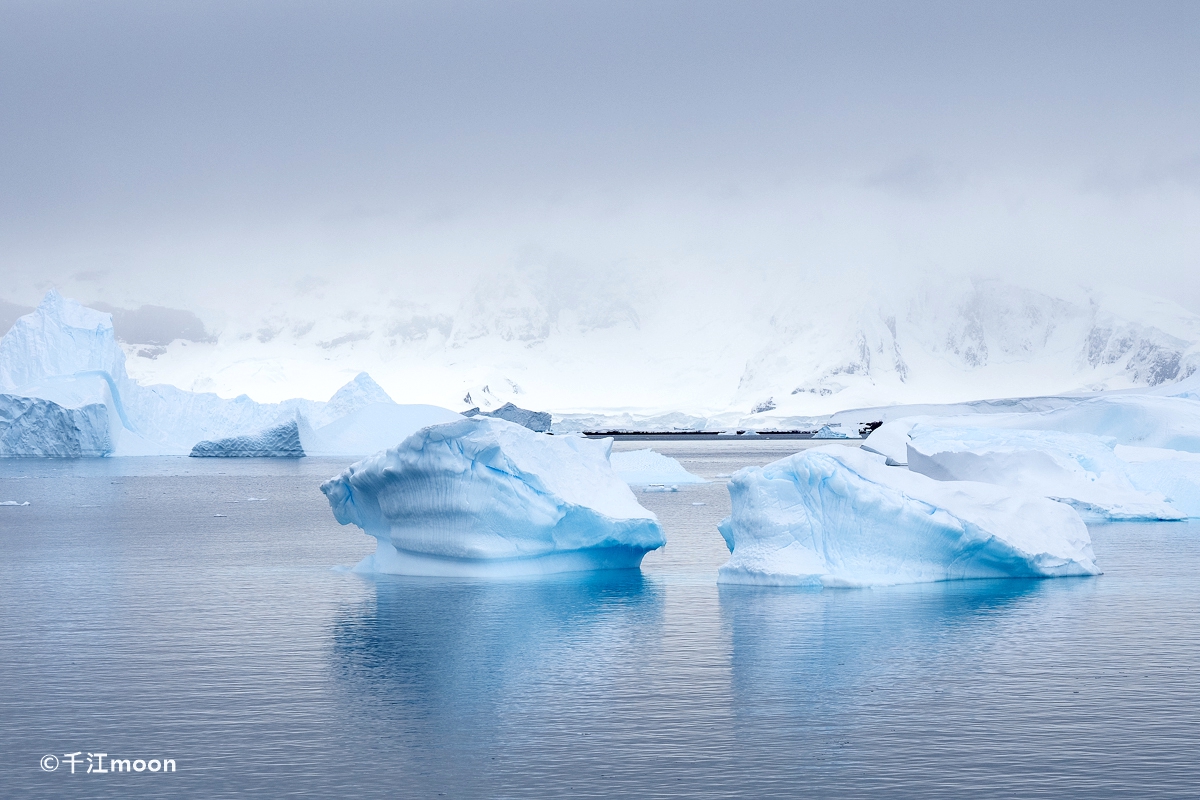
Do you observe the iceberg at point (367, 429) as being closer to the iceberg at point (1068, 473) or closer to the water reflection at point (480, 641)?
the iceberg at point (1068, 473)

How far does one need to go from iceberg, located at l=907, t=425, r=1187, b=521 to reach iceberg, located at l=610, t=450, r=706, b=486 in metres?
16.5

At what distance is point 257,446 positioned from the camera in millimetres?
74375

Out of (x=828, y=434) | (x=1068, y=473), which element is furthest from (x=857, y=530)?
(x=828, y=434)

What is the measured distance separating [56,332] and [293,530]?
4175 centimetres

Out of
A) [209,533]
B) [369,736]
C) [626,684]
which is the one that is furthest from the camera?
[209,533]

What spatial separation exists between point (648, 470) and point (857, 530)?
3176 cm

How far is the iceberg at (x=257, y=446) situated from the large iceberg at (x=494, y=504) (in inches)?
2121

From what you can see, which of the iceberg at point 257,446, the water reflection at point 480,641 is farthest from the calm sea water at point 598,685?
the iceberg at point 257,446

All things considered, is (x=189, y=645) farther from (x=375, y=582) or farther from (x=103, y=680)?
(x=375, y=582)

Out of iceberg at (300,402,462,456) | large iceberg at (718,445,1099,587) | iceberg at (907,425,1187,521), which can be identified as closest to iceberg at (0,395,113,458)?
iceberg at (300,402,462,456)

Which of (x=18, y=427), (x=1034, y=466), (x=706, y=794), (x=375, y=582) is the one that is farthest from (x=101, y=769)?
(x=18, y=427)

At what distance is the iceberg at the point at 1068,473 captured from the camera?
2866 centimetres

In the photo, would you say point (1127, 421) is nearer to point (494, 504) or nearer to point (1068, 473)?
point (1068, 473)

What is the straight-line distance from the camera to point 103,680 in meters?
11.8
